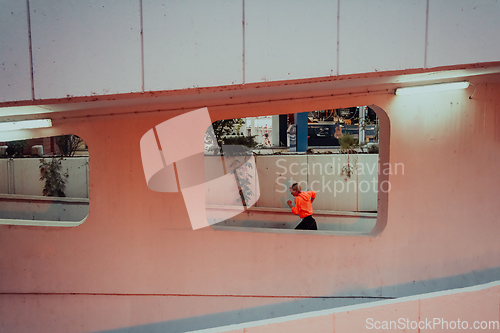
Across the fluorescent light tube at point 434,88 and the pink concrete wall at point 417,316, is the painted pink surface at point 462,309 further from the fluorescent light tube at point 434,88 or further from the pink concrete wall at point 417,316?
the fluorescent light tube at point 434,88

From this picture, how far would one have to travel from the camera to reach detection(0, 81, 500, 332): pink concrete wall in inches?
183

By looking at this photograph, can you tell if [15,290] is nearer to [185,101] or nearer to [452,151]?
[185,101]

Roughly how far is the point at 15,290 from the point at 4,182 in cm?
668

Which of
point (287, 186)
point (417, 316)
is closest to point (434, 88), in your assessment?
point (417, 316)

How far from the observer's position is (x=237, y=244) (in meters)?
5.13

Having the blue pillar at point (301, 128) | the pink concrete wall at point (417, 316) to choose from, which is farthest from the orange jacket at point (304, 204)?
the blue pillar at point (301, 128)

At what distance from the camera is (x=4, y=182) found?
1047cm

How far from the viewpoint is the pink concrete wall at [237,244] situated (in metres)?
4.65

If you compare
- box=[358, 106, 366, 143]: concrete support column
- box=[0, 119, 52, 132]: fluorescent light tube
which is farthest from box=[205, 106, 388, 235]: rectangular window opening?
box=[0, 119, 52, 132]: fluorescent light tube

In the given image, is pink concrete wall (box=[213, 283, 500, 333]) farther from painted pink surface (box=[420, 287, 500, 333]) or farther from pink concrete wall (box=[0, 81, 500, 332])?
pink concrete wall (box=[0, 81, 500, 332])

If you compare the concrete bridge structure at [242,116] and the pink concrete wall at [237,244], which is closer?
the concrete bridge structure at [242,116]

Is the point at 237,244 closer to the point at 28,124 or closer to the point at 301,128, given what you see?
the point at 28,124

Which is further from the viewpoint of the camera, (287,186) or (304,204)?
(287,186)

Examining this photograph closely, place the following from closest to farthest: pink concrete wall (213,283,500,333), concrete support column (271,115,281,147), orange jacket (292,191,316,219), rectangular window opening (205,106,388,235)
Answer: pink concrete wall (213,283,500,333)
orange jacket (292,191,316,219)
rectangular window opening (205,106,388,235)
concrete support column (271,115,281,147)
